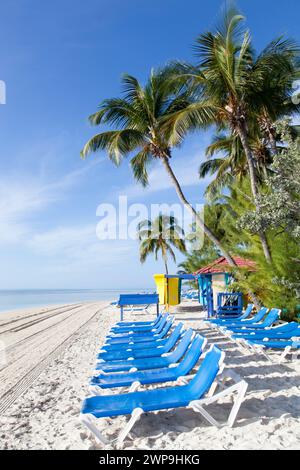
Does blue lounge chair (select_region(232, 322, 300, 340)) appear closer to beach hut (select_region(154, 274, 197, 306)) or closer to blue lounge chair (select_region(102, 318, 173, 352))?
blue lounge chair (select_region(102, 318, 173, 352))

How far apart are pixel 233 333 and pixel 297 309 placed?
10.7 ft

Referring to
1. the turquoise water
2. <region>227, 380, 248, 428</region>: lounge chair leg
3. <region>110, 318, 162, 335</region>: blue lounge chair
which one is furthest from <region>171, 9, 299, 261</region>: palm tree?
the turquoise water

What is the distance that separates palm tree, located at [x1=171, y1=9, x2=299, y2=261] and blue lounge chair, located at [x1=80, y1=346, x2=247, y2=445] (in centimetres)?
660

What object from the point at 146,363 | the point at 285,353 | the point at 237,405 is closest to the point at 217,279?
the point at 285,353

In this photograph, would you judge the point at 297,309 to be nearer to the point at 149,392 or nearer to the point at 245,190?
the point at 245,190

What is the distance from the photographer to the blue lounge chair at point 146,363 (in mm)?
4328

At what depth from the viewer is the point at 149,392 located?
3.33m

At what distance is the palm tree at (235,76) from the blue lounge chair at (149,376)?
19.6 ft

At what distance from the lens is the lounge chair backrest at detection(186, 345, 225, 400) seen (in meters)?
3.23

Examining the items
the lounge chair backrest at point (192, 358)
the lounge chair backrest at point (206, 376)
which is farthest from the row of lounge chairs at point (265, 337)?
the lounge chair backrest at point (206, 376)

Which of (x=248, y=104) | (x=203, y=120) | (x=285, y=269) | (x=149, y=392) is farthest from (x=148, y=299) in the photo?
(x=149, y=392)

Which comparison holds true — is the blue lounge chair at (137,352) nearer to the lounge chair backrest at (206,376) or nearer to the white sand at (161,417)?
the white sand at (161,417)

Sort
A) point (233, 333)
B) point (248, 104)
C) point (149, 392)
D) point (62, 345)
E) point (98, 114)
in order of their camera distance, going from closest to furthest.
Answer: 1. point (149, 392)
2. point (233, 333)
3. point (62, 345)
4. point (248, 104)
5. point (98, 114)

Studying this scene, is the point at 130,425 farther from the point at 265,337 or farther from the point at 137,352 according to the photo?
the point at 265,337
